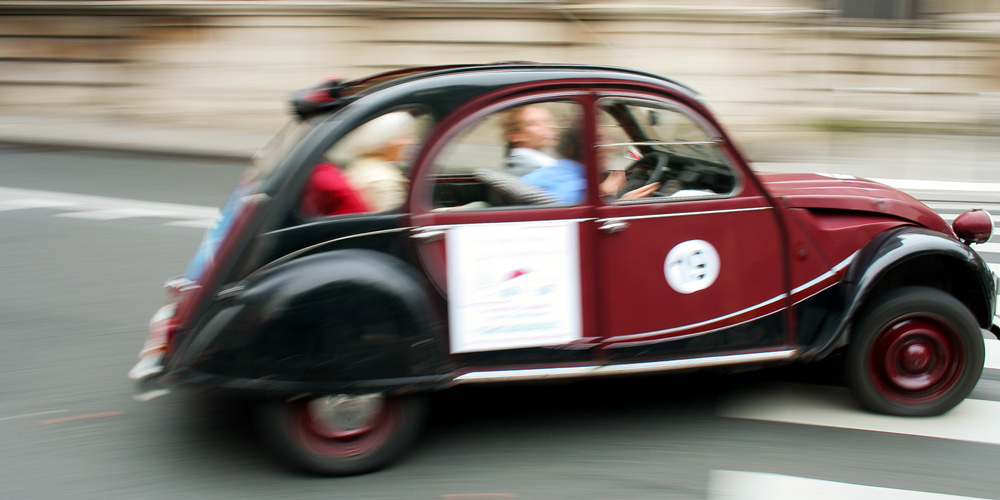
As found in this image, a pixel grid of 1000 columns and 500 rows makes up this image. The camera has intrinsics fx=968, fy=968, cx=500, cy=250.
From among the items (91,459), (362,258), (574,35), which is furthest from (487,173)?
(574,35)

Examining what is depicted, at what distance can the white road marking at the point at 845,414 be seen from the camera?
433 centimetres

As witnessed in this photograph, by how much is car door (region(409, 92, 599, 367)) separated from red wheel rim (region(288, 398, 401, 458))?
390 mm

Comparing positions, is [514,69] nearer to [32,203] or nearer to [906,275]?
[906,275]

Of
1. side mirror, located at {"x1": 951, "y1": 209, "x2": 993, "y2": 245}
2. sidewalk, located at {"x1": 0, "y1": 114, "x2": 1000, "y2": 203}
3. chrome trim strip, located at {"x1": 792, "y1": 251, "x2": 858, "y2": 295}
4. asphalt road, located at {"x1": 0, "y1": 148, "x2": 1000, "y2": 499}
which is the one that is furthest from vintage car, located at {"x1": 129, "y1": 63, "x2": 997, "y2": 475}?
sidewalk, located at {"x1": 0, "y1": 114, "x2": 1000, "y2": 203}

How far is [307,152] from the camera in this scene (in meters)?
3.83

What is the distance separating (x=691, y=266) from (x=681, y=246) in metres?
0.10

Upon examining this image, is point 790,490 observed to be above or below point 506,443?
below

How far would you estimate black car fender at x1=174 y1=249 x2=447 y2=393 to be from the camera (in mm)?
3637

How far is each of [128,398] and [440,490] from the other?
1.92 metres

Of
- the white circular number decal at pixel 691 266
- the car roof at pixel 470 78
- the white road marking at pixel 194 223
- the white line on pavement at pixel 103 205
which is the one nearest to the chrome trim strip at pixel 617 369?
the white circular number decal at pixel 691 266

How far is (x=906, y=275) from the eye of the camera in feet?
14.9

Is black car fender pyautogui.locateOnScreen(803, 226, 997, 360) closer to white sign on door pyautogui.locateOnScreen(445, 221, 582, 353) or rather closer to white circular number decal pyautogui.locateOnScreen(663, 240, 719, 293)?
white circular number decal pyautogui.locateOnScreen(663, 240, 719, 293)

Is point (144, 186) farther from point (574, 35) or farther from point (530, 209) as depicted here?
point (530, 209)

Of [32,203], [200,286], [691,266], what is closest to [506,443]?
[691,266]
